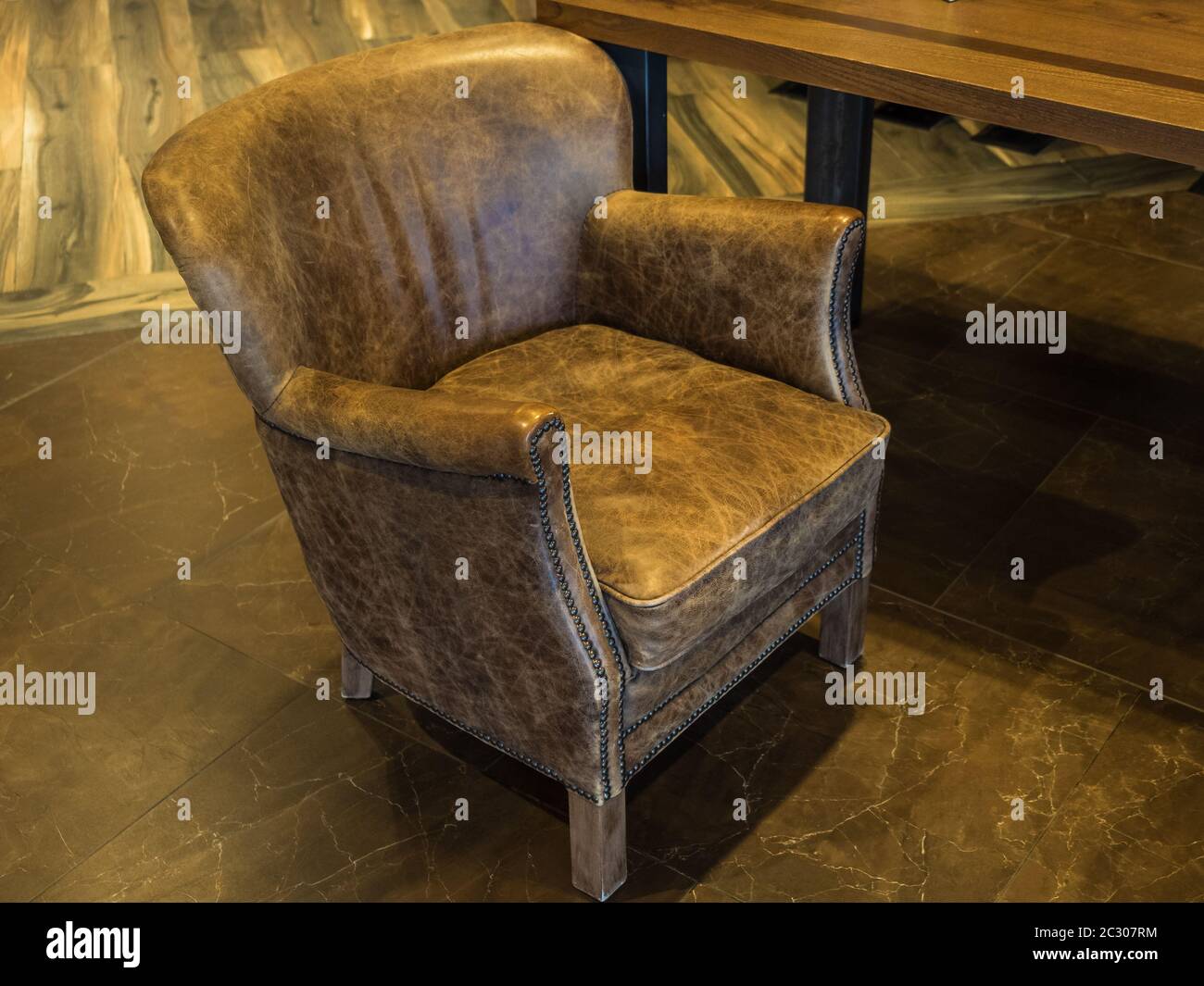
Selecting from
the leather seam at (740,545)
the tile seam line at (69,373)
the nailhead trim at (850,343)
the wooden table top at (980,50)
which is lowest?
the tile seam line at (69,373)

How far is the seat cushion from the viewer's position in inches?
66.4

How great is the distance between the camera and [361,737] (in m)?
2.14

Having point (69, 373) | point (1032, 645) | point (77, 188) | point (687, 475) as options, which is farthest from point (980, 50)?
point (77, 188)

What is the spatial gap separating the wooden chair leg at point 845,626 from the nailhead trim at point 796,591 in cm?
11

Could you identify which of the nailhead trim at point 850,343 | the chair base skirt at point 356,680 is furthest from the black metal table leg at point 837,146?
the chair base skirt at point 356,680

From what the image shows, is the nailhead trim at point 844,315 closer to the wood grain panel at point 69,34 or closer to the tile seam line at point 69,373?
the tile seam line at point 69,373

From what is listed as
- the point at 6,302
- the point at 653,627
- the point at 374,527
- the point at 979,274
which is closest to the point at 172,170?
the point at 374,527

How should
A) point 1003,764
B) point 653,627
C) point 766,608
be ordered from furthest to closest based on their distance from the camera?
point 1003,764 → point 766,608 → point 653,627

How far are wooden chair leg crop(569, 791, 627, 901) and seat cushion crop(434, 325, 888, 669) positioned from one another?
23cm

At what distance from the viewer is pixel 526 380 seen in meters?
2.09

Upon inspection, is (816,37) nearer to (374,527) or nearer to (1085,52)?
(1085,52)

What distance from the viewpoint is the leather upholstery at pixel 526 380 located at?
1658 millimetres

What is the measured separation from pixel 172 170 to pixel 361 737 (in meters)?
0.89

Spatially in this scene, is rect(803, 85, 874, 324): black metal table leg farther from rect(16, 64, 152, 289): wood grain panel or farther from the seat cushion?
rect(16, 64, 152, 289): wood grain panel
